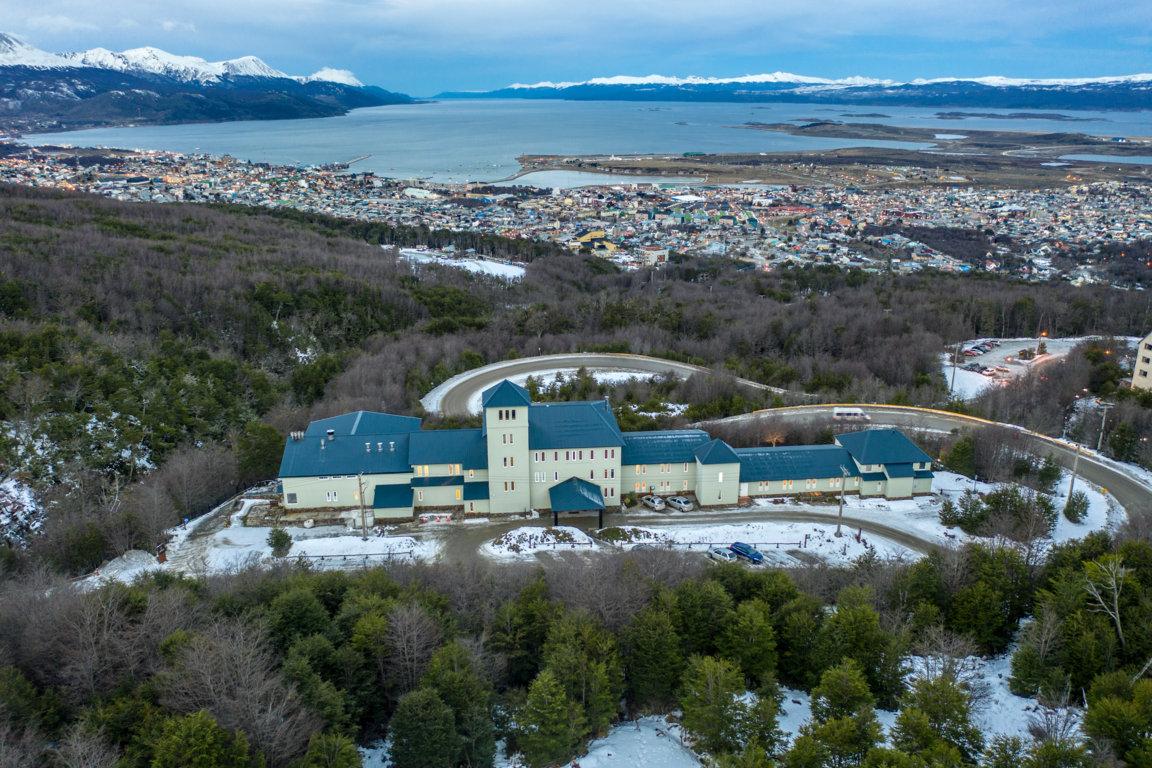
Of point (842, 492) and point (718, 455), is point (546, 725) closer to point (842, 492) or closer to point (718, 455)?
Answer: point (718, 455)

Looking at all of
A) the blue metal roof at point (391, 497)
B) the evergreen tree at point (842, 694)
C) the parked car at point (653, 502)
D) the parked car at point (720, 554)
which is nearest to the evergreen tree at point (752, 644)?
the evergreen tree at point (842, 694)

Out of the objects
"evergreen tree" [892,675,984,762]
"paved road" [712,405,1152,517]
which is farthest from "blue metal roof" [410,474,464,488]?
"evergreen tree" [892,675,984,762]

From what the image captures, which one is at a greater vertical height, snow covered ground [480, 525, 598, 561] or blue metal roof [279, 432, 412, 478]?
blue metal roof [279, 432, 412, 478]

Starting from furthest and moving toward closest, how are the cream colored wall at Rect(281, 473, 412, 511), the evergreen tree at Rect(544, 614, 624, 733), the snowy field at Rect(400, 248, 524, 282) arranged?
the snowy field at Rect(400, 248, 524, 282)
the cream colored wall at Rect(281, 473, 412, 511)
the evergreen tree at Rect(544, 614, 624, 733)

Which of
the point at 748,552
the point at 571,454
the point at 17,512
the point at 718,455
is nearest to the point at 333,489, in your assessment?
the point at 571,454

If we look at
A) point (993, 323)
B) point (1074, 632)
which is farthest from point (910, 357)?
point (1074, 632)

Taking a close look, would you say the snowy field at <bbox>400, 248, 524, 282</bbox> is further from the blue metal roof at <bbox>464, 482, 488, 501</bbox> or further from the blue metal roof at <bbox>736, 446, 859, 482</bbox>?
the blue metal roof at <bbox>736, 446, 859, 482</bbox>

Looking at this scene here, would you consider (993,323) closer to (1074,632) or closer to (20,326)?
(1074,632)
